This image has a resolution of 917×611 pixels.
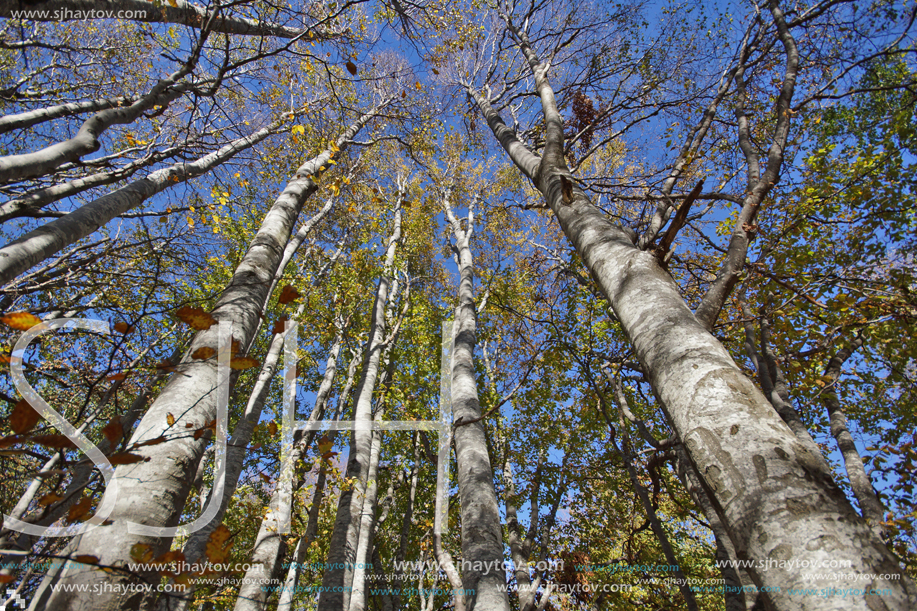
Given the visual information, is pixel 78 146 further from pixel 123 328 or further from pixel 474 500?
pixel 474 500

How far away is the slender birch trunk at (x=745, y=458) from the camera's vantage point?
984 millimetres

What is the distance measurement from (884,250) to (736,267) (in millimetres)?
7081

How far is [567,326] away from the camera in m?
8.84

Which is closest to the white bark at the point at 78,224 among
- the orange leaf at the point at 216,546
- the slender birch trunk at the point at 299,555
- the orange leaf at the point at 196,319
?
the orange leaf at the point at 196,319

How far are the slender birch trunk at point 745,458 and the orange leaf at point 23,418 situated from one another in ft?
7.74

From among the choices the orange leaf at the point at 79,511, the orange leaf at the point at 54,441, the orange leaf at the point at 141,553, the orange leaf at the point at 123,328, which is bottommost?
the orange leaf at the point at 141,553

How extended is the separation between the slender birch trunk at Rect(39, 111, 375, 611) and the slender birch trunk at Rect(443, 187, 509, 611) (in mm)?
2488

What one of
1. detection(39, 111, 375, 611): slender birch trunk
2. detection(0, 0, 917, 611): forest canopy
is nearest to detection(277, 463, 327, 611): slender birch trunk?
detection(0, 0, 917, 611): forest canopy

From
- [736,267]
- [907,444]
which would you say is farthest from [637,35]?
[907,444]

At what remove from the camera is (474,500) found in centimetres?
374

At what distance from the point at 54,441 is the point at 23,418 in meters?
0.18

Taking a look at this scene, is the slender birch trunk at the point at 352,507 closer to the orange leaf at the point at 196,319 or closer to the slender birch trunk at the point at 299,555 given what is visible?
the slender birch trunk at the point at 299,555

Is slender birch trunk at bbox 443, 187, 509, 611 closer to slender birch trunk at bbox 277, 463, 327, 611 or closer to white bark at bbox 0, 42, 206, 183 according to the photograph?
slender birch trunk at bbox 277, 463, 327, 611

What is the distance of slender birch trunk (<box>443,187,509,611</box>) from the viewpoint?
3166 mm
